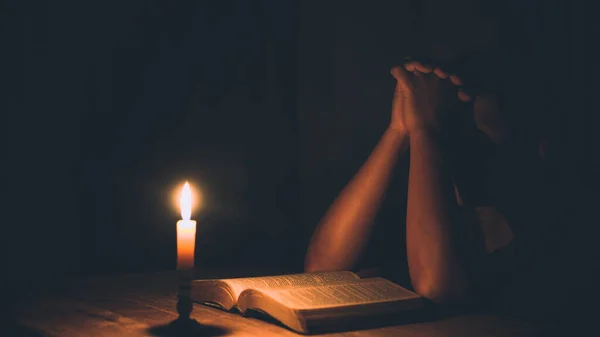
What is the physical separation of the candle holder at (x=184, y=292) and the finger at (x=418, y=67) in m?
0.74

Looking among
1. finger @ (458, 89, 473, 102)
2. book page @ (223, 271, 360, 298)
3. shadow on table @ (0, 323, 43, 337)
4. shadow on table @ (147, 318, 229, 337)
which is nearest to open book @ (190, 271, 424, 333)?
book page @ (223, 271, 360, 298)

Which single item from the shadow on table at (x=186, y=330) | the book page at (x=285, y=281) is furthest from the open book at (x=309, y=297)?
the shadow on table at (x=186, y=330)

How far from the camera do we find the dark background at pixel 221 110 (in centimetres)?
185

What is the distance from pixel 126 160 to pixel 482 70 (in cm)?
115

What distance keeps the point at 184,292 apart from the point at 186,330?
74 mm

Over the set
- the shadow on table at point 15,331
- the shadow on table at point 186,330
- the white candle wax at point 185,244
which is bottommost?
the shadow on table at point 15,331

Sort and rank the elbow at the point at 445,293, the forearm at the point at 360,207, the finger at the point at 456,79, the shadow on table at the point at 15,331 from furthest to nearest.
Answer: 1. the forearm at the point at 360,207
2. the finger at the point at 456,79
3. the elbow at the point at 445,293
4. the shadow on table at the point at 15,331

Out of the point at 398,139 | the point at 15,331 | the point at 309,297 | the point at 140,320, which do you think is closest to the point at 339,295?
the point at 309,297

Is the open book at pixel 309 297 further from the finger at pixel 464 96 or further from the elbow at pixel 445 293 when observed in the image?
the finger at pixel 464 96

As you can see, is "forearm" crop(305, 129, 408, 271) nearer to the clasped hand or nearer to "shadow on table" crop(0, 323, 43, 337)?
the clasped hand

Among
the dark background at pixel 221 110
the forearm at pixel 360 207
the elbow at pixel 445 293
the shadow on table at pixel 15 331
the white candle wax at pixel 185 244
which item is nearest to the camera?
the white candle wax at pixel 185 244

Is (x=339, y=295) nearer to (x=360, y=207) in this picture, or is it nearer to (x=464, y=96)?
(x=360, y=207)

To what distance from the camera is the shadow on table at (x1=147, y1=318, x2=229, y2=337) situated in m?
1.22

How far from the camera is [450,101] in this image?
164 centimetres
